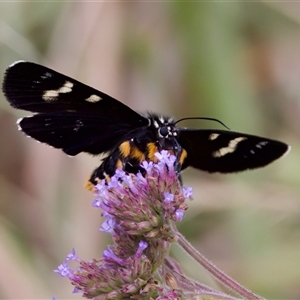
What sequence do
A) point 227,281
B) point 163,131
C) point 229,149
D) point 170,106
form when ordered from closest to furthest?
point 227,281, point 163,131, point 229,149, point 170,106

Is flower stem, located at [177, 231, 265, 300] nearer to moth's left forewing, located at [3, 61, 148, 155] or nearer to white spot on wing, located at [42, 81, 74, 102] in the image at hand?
moth's left forewing, located at [3, 61, 148, 155]

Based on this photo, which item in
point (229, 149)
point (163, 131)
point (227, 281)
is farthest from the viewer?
point (229, 149)

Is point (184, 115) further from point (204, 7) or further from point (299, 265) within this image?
point (299, 265)

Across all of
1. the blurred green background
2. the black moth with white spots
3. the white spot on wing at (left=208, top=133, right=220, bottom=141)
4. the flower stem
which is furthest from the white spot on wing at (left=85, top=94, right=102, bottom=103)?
the blurred green background

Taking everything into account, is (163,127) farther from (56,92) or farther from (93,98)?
Answer: (56,92)

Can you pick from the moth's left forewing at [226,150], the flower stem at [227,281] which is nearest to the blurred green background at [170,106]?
the moth's left forewing at [226,150]

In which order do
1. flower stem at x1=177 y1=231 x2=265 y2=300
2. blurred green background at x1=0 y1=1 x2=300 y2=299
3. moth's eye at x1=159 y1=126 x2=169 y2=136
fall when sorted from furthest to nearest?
blurred green background at x1=0 y1=1 x2=300 y2=299 < moth's eye at x1=159 y1=126 x2=169 y2=136 < flower stem at x1=177 y1=231 x2=265 y2=300

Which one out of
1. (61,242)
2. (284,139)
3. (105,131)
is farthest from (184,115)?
(105,131)

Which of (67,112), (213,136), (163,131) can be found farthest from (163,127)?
(67,112)

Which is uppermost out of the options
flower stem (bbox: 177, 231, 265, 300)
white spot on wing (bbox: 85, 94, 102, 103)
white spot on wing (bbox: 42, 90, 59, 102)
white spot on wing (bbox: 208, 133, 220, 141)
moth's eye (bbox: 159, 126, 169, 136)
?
white spot on wing (bbox: 85, 94, 102, 103)
